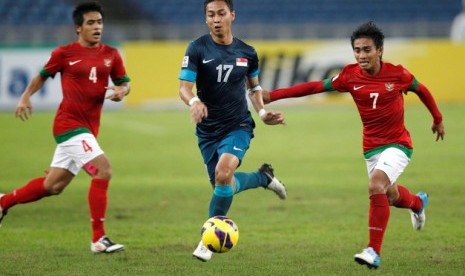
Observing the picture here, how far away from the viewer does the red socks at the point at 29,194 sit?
32.1 ft

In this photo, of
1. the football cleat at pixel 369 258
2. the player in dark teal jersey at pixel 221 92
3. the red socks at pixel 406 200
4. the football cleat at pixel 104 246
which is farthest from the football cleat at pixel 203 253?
the red socks at pixel 406 200

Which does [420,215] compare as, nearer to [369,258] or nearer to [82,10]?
[369,258]

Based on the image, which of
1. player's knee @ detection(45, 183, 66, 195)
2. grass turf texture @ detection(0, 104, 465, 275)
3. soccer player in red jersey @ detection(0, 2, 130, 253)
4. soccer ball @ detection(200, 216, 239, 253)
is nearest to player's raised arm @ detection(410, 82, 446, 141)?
grass turf texture @ detection(0, 104, 465, 275)

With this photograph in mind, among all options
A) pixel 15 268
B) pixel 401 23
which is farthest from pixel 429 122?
pixel 15 268

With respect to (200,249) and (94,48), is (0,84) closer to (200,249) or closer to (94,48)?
(94,48)

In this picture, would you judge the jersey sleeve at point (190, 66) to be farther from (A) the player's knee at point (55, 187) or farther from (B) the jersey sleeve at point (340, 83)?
(A) the player's knee at point (55, 187)

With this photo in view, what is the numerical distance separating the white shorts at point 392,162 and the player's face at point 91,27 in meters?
3.05

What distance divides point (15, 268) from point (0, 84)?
19.2 m

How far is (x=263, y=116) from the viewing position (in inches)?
332

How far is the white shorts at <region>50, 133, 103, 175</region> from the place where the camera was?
931 centimetres

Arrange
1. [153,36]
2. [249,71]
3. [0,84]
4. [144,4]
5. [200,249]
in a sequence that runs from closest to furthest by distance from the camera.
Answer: [200,249] < [249,71] < [0,84] < [153,36] < [144,4]

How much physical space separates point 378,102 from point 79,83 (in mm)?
2989

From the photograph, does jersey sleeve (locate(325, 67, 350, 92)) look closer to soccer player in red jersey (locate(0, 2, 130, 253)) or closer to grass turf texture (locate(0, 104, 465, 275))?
grass turf texture (locate(0, 104, 465, 275))

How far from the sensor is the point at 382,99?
8523mm
